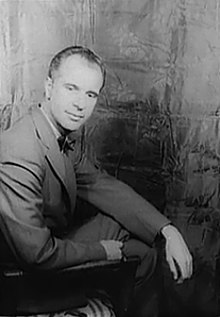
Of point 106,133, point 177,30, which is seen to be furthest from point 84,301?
point 177,30

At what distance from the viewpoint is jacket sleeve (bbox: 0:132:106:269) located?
4.88 feet

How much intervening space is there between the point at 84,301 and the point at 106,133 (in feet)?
1.21

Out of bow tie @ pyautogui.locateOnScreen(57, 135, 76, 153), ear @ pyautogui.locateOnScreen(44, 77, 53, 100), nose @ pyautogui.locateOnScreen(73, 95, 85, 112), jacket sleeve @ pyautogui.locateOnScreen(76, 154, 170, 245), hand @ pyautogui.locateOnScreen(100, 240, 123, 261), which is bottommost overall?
hand @ pyautogui.locateOnScreen(100, 240, 123, 261)

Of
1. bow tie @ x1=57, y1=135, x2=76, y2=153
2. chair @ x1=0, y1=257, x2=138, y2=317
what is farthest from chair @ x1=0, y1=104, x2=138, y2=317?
bow tie @ x1=57, y1=135, x2=76, y2=153

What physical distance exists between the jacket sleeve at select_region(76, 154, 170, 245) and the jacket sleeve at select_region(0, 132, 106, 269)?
0.12 m

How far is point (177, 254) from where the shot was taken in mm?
1646

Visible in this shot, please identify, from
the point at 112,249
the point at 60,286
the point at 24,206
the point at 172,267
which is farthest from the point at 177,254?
the point at 24,206

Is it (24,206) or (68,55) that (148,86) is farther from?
(24,206)

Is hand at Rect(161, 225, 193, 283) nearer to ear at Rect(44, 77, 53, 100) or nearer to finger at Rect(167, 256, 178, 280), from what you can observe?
finger at Rect(167, 256, 178, 280)

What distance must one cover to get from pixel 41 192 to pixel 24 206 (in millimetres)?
48

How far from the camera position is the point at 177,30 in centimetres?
161

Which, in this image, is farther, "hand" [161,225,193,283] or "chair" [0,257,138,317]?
"hand" [161,225,193,283]

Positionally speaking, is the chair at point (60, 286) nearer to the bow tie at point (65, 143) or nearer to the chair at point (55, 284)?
the chair at point (55, 284)

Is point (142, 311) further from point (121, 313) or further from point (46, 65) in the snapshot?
point (46, 65)
